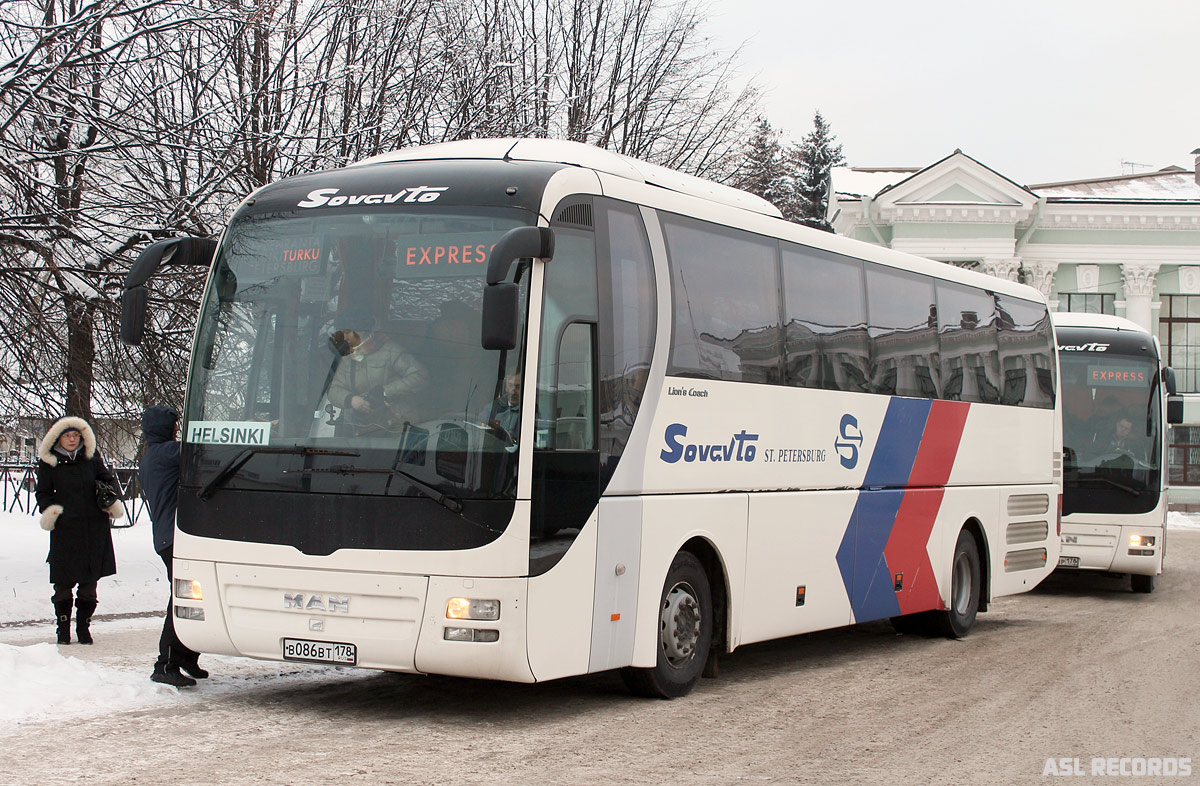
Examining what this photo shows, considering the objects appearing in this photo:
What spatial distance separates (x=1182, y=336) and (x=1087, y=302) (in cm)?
409

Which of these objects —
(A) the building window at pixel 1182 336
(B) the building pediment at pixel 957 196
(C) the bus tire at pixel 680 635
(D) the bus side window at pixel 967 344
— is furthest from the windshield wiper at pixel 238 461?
(A) the building window at pixel 1182 336

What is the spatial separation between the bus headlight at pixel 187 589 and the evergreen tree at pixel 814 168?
64.8m

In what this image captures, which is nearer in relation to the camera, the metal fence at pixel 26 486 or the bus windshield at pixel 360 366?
the bus windshield at pixel 360 366

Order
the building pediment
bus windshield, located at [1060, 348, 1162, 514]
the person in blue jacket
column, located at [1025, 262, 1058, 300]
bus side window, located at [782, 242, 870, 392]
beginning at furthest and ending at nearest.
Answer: column, located at [1025, 262, 1058, 300] → the building pediment → bus windshield, located at [1060, 348, 1162, 514] → bus side window, located at [782, 242, 870, 392] → the person in blue jacket

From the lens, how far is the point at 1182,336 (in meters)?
47.0

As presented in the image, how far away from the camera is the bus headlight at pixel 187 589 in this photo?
8.49 metres

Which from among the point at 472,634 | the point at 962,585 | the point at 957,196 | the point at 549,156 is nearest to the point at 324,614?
the point at 472,634

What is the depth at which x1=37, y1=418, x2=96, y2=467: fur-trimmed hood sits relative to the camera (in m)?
11.8

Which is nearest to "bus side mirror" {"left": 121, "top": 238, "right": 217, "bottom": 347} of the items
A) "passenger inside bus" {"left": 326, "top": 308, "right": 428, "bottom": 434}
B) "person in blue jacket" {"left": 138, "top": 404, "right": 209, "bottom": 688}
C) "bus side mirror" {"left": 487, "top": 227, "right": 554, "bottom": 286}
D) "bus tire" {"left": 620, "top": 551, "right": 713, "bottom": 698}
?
"person in blue jacket" {"left": 138, "top": 404, "right": 209, "bottom": 688}

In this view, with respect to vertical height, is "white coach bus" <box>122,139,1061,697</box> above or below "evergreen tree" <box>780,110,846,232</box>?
below

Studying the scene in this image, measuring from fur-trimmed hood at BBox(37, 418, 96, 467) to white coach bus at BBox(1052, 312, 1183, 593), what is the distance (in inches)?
496

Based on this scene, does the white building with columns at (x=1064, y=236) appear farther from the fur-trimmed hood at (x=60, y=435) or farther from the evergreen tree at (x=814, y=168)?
the fur-trimmed hood at (x=60, y=435)

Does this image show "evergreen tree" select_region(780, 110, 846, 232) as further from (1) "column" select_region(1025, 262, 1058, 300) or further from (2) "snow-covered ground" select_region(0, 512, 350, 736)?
(2) "snow-covered ground" select_region(0, 512, 350, 736)

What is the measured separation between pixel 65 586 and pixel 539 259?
5.93m
